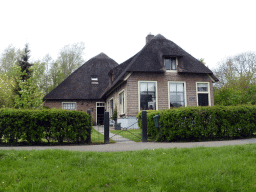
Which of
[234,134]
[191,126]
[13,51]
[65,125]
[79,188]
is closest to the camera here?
[79,188]

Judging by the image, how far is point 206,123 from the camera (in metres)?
10.3

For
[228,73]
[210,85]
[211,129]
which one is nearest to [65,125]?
[211,129]

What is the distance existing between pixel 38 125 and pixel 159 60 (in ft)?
43.9

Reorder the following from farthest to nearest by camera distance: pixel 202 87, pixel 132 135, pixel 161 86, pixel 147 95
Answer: pixel 202 87 < pixel 161 86 < pixel 147 95 < pixel 132 135

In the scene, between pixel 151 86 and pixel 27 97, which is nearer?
pixel 151 86

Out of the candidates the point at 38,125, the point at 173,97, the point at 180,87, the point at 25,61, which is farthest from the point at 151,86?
the point at 25,61

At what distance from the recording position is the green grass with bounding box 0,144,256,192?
14.3ft

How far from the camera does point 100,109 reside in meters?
30.3

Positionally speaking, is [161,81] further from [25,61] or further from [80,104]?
[25,61]

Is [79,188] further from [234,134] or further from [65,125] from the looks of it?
[234,134]

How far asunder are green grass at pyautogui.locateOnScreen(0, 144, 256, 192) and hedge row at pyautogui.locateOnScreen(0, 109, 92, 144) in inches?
115

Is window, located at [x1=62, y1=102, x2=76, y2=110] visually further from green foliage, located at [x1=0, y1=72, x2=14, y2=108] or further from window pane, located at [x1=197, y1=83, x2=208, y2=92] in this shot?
window pane, located at [x1=197, y1=83, x2=208, y2=92]

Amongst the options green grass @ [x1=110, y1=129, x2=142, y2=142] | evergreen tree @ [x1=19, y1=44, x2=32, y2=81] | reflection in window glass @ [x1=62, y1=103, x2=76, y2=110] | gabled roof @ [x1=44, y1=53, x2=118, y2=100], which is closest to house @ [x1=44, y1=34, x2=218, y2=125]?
green grass @ [x1=110, y1=129, x2=142, y2=142]

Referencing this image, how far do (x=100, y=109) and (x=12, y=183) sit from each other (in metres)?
26.0
